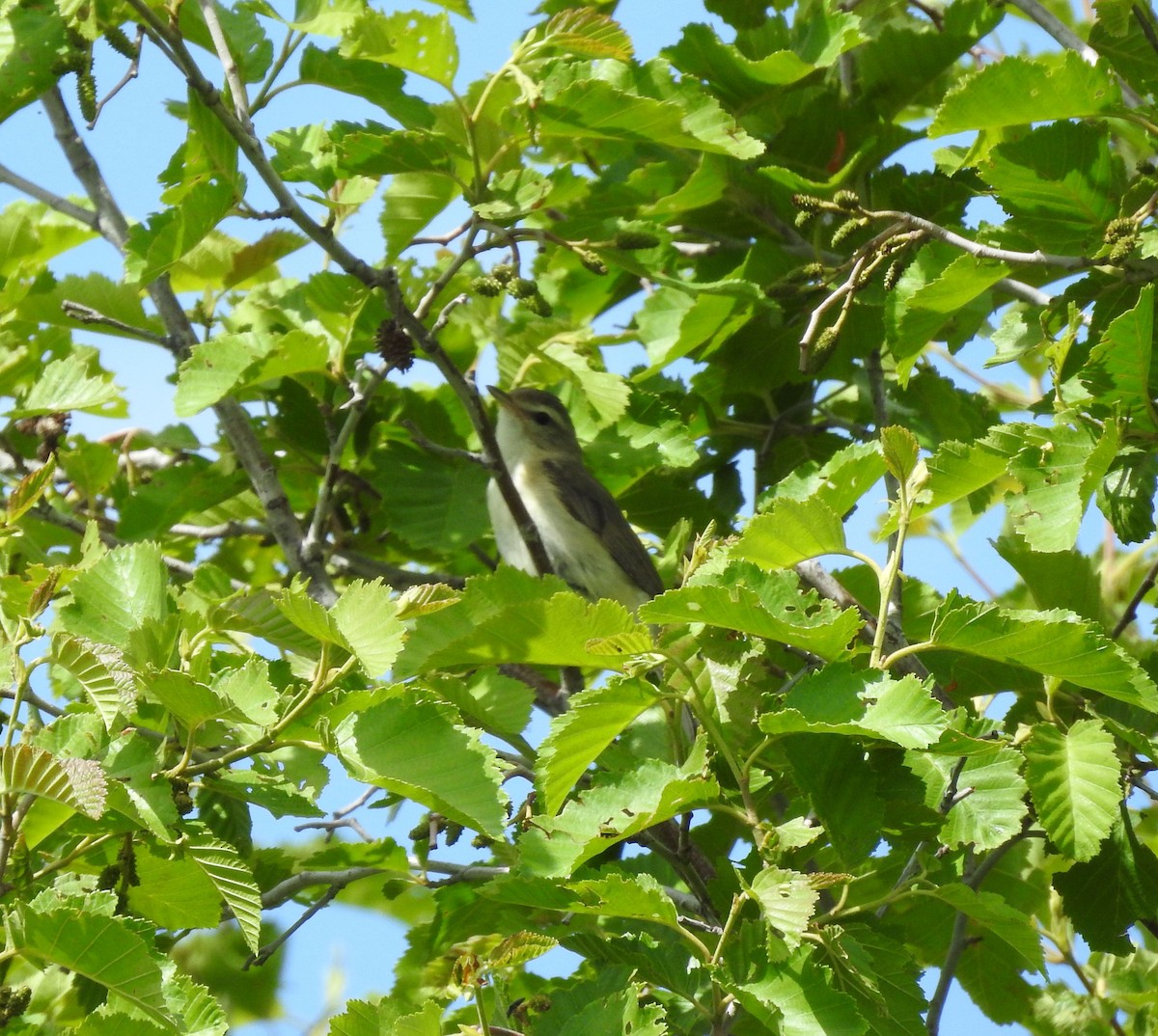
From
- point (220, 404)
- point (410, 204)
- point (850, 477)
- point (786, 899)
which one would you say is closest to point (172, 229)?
point (220, 404)

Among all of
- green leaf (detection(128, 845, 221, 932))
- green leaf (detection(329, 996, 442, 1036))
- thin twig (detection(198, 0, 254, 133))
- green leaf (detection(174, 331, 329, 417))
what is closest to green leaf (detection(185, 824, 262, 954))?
green leaf (detection(128, 845, 221, 932))

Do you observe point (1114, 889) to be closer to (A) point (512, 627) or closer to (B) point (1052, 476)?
(B) point (1052, 476)

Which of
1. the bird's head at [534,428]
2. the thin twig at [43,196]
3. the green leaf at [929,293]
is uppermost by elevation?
the thin twig at [43,196]

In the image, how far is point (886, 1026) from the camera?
8.29ft

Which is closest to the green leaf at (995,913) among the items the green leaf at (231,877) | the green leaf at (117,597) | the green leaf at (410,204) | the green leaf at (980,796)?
the green leaf at (980,796)

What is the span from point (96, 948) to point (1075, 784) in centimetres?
185

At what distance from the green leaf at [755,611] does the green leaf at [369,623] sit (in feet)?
1.51

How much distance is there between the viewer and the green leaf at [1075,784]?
102 inches

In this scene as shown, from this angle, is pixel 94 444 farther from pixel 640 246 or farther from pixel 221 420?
pixel 640 246

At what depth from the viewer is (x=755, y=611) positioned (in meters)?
2.32

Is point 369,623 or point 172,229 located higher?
point 172,229

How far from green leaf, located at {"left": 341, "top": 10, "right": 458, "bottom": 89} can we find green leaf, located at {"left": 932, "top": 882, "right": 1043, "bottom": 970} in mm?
2431

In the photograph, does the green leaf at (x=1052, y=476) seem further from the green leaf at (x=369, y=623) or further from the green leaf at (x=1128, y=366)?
the green leaf at (x=369, y=623)

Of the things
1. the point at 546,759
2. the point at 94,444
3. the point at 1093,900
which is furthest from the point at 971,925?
the point at 94,444
